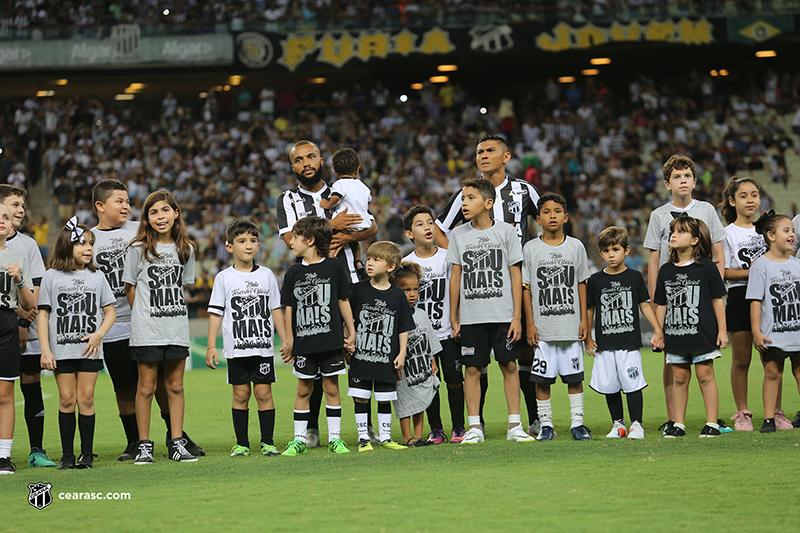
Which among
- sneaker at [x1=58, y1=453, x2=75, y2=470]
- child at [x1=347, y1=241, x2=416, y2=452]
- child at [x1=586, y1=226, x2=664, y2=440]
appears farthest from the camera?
child at [x1=586, y1=226, x2=664, y2=440]

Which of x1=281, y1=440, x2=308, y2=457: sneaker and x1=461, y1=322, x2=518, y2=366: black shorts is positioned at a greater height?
x1=461, y1=322, x2=518, y2=366: black shorts

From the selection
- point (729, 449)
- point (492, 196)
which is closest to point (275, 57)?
point (492, 196)

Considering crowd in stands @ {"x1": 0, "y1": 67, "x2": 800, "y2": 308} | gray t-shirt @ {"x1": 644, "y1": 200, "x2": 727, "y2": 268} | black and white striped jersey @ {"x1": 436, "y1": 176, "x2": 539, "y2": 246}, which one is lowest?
gray t-shirt @ {"x1": 644, "y1": 200, "x2": 727, "y2": 268}

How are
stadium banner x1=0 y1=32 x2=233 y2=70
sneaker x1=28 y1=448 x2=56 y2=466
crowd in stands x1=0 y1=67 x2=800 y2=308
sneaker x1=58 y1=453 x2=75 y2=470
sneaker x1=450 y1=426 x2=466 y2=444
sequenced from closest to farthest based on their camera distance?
sneaker x1=58 y1=453 x2=75 y2=470, sneaker x1=28 y1=448 x2=56 y2=466, sneaker x1=450 y1=426 x2=466 y2=444, crowd in stands x1=0 y1=67 x2=800 y2=308, stadium banner x1=0 y1=32 x2=233 y2=70

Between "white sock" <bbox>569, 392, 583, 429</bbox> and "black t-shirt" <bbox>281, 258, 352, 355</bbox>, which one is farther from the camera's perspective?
"white sock" <bbox>569, 392, 583, 429</bbox>

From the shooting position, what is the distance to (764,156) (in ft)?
88.2

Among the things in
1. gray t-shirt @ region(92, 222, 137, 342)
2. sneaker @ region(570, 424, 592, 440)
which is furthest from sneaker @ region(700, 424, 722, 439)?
gray t-shirt @ region(92, 222, 137, 342)

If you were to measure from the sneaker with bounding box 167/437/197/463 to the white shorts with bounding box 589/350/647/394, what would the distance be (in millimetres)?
3207

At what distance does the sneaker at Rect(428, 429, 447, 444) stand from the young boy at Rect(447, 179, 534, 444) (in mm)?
251

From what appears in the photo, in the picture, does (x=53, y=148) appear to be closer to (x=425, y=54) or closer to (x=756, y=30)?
(x=425, y=54)

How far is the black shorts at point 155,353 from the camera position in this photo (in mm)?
6535

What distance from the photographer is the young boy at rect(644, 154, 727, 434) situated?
24.6 ft

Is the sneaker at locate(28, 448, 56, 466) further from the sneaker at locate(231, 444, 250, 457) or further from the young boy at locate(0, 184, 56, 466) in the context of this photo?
the sneaker at locate(231, 444, 250, 457)

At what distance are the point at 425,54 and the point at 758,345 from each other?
902 inches
